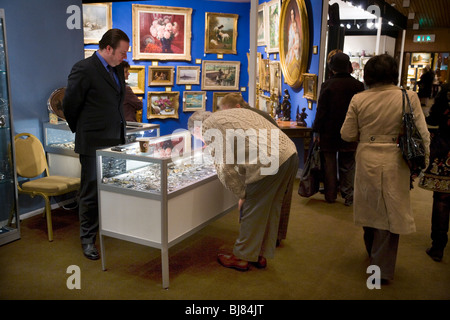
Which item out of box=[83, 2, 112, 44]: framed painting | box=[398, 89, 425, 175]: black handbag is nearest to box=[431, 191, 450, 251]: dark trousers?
box=[398, 89, 425, 175]: black handbag

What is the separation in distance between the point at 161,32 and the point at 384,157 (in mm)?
5117

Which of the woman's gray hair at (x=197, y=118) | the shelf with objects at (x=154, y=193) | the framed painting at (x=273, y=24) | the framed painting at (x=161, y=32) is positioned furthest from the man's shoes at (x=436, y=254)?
the framed painting at (x=161, y=32)

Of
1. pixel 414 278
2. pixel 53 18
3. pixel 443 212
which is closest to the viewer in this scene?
pixel 414 278

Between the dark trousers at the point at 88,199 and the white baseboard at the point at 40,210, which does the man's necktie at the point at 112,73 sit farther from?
the white baseboard at the point at 40,210

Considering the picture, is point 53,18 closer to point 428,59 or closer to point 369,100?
point 369,100

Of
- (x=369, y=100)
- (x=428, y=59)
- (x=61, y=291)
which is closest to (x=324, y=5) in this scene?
(x=369, y=100)

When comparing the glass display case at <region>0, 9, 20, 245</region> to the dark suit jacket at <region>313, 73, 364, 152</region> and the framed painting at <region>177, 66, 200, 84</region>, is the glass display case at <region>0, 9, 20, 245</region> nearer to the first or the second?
the dark suit jacket at <region>313, 73, 364, 152</region>

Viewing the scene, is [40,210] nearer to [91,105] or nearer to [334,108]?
[91,105]

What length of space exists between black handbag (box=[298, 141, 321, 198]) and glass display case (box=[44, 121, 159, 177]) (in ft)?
→ 6.41

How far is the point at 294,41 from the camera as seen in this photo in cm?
678

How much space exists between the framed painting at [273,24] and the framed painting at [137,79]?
227cm

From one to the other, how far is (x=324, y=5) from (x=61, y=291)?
5.09 meters

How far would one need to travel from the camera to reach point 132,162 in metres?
3.52

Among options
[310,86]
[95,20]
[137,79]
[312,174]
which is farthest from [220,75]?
[312,174]
